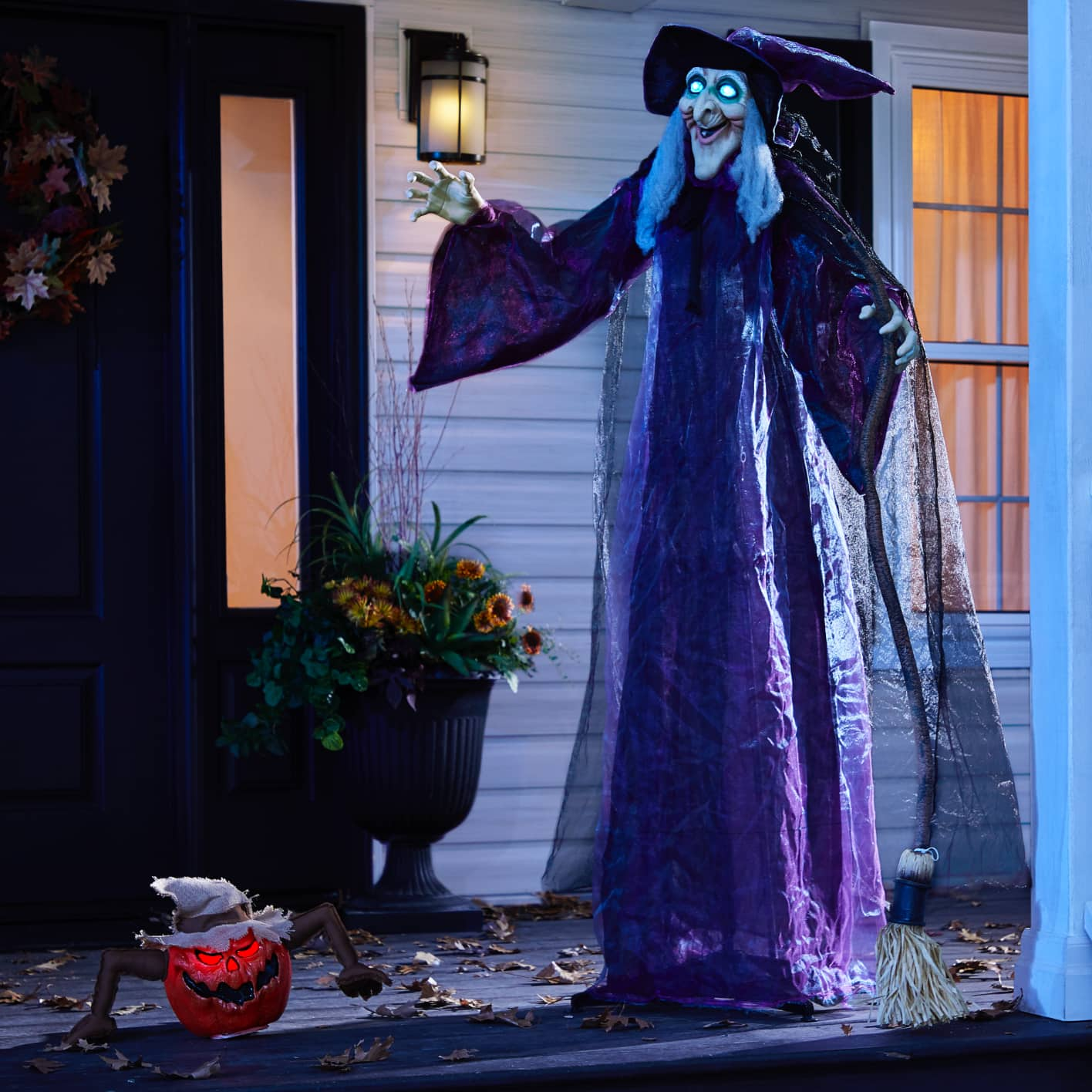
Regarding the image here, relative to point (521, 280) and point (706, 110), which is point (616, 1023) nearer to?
point (521, 280)

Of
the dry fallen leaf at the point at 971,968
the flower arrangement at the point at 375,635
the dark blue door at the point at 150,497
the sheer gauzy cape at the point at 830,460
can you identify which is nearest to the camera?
the sheer gauzy cape at the point at 830,460

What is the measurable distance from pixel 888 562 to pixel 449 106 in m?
2.19

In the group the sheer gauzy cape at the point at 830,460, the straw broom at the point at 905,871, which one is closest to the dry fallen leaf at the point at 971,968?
the sheer gauzy cape at the point at 830,460

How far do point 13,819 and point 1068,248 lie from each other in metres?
3.16

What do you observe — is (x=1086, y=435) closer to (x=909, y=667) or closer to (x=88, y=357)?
(x=909, y=667)

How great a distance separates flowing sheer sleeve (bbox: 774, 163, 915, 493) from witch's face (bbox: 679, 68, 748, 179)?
0.19 m

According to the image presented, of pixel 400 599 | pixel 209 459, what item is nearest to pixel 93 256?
pixel 209 459

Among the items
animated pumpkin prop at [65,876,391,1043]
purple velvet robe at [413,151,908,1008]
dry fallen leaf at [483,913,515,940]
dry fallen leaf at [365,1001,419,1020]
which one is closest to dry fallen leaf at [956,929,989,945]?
purple velvet robe at [413,151,908,1008]

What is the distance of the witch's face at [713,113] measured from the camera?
3.53m

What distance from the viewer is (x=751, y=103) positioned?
3.55 metres

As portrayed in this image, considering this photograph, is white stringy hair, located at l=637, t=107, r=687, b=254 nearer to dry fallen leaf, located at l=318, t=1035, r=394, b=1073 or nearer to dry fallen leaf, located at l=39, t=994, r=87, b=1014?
dry fallen leaf, located at l=318, t=1035, r=394, b=1073

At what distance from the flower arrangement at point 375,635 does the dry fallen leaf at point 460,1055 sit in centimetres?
154

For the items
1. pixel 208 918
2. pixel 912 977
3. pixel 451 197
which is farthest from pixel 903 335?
pixel 208 918

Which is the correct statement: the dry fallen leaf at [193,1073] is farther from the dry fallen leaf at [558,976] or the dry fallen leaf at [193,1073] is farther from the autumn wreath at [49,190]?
the autumn wreath at [49,190]
